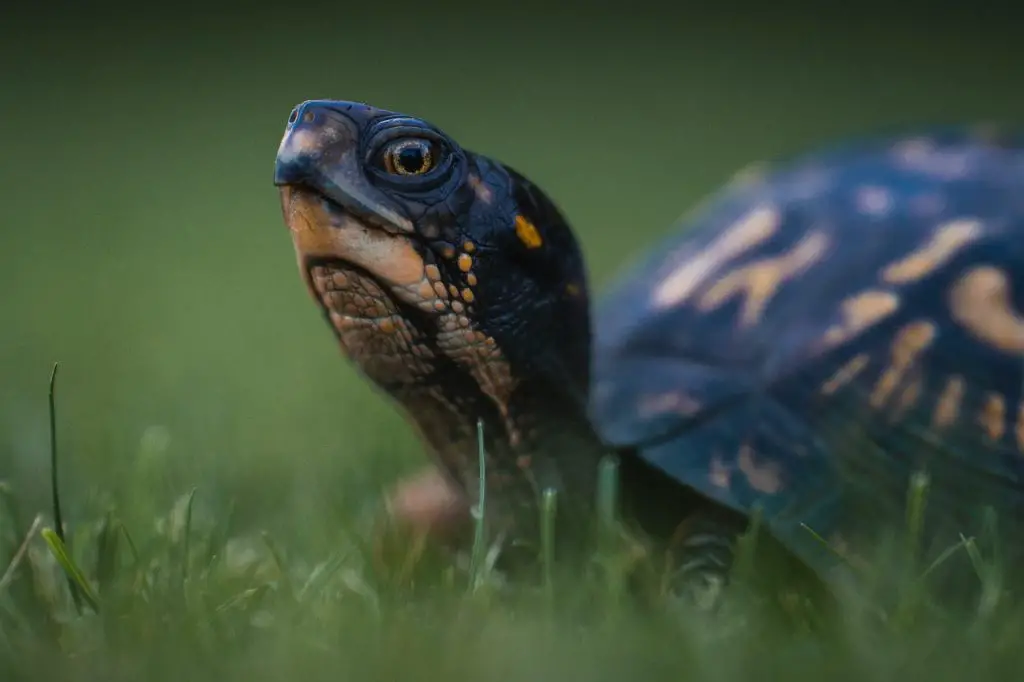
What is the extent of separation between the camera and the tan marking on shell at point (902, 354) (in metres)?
1.74

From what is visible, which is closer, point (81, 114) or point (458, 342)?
point (458, 342)

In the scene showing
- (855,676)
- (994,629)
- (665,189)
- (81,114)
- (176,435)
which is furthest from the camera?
(81,114)

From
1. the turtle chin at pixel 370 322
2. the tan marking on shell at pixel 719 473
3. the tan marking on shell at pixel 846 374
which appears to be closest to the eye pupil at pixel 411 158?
the turtle chin at pixel 370 322

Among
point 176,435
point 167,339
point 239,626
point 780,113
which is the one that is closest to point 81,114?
point 780,113

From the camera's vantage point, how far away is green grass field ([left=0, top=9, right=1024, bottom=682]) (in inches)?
49.6

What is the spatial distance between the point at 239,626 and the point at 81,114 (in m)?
8.01

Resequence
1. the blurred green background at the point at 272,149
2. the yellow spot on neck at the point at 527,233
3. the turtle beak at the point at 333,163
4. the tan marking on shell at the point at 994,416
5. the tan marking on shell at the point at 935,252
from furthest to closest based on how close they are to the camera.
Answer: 1. the blurred green background at the point at 272,149
2. the tan marking on shell at the point at 935,252
3. the tan marking on shell at the point at 994,416
4. the yellow spot on neck at the point at 527,233
5. the turtle beak at the point at 333,163

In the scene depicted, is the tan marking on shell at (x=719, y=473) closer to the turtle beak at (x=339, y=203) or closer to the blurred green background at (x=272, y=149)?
the turtle beak at (x=339, y=203)

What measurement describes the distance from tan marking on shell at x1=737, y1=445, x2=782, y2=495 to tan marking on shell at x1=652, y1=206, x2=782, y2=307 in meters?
0.41

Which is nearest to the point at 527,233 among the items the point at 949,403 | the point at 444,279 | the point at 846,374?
the point at 444,279

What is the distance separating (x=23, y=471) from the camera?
2131 mm

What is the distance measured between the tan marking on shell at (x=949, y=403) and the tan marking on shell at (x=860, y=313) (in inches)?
5.4

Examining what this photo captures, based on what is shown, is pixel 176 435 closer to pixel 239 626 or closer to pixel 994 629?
pixel 239 626

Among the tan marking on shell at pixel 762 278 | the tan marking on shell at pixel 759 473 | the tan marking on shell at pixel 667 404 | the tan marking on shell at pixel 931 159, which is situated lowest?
the tan marking on shell at pixel 759 473
